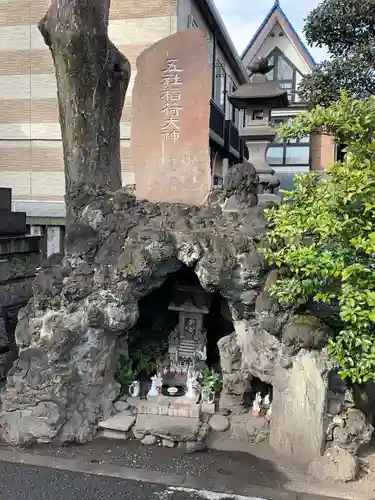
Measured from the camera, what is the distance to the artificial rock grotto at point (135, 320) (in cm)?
497

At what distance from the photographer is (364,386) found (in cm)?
552

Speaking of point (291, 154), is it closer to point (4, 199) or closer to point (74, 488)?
point (4, 199)

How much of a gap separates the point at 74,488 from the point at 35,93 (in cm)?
1110

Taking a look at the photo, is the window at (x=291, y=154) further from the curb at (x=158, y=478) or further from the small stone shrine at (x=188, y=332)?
the curb at (x=158, y=478)

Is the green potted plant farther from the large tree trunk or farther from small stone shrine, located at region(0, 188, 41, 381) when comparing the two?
small stone shrine, located at region(0, 188, 41, 381)

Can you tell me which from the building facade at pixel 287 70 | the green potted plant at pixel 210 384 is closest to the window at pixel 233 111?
the building facade at pixel 287 70

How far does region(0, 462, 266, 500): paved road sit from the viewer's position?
4406mm

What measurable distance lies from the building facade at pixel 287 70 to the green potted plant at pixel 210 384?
15.2 meters

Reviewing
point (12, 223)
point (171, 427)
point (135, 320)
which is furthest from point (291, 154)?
point (171, 427)

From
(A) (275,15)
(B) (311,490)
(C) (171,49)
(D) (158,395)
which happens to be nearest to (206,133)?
(C) (171,49)

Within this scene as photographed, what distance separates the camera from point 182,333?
664cm

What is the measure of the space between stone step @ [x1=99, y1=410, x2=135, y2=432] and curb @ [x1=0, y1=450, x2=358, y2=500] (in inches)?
24.4

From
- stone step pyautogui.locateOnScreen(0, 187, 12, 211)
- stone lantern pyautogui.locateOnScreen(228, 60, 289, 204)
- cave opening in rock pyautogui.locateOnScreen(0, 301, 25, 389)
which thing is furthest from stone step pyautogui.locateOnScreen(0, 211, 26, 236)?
stone lantern pyautogui.locateOnScreen(228, 60, 289, 204)

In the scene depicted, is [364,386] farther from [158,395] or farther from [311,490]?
[158,395]
